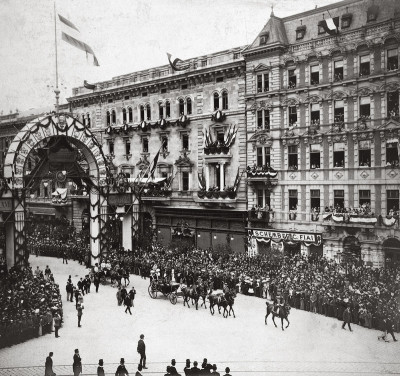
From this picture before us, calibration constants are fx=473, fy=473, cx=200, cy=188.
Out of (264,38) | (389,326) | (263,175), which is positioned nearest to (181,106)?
(264,38)

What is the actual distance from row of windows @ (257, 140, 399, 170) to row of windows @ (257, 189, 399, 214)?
1.99 m

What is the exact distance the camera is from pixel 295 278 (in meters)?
31.3

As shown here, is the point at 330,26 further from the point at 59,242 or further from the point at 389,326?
the point at 59,242

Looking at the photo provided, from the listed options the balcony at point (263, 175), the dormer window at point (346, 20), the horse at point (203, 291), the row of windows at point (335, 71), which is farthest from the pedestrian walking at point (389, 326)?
the dormer window at point (346, 20)

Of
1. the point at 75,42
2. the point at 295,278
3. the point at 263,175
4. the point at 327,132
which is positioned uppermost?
the point at 75,42

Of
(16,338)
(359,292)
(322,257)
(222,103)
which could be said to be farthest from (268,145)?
(16,338)

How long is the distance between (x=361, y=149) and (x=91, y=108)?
3487cm

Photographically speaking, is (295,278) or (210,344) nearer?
(210,344)

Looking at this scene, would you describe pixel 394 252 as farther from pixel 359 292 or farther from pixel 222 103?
pixel 222 103

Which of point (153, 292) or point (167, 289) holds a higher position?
point (167, 289)

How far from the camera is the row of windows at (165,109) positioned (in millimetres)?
45094

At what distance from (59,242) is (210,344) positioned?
92.4 ft

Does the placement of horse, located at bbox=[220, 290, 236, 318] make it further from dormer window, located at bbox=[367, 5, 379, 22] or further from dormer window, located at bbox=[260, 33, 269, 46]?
dormer window, located at bbox=[260, 33, 269, 46]

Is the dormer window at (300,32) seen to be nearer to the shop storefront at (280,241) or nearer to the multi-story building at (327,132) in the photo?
the multi-story building at (327,132)
